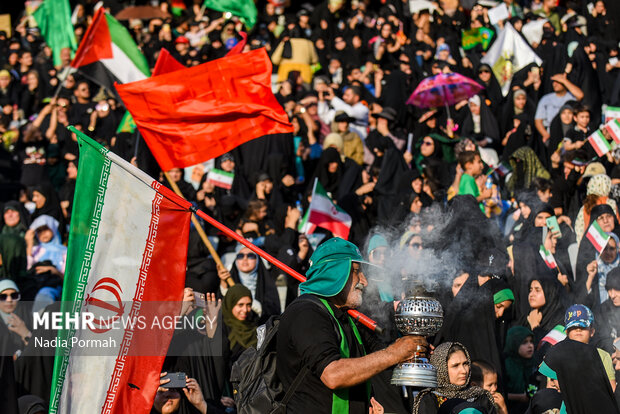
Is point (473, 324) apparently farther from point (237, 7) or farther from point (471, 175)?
point (237, 7)

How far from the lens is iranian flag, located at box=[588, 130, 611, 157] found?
40.1 feet

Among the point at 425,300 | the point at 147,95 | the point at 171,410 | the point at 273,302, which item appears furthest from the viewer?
A: the point at 273,302

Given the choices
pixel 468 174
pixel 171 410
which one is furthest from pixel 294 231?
pixel 171 410

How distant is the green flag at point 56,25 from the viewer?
21047 millimetres

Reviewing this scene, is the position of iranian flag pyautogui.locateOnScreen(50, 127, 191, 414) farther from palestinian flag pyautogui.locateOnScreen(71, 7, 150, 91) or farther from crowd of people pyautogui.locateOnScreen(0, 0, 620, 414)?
palestinian flag pyautogui.locateOnScreen(71, 7, 150, 91)

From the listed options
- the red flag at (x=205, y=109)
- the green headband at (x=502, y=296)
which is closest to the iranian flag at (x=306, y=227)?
the red flag at (x=205, y=109)

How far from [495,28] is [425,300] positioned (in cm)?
1493

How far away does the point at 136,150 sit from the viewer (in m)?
13.3

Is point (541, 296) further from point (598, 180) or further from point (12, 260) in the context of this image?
point (12, 260)

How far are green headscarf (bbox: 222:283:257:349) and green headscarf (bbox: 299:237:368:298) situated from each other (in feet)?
14.9

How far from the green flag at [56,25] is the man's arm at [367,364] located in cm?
1735

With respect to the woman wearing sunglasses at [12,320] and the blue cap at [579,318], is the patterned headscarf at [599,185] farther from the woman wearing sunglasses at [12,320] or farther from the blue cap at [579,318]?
the woman wearing sunglasses at [12,320]

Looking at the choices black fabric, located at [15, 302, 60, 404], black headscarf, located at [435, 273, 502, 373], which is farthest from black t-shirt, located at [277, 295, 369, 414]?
black fabric, located at [15, 302, 60, 404]

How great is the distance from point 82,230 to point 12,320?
12.1 feet
